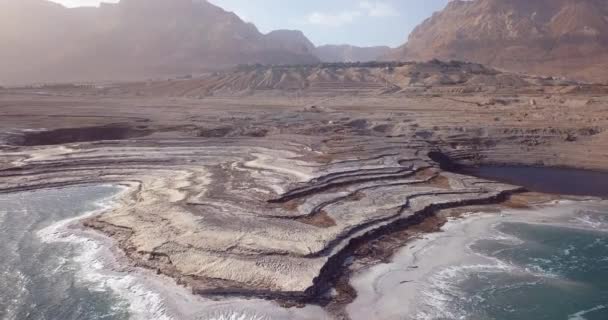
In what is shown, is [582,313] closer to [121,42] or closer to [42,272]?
[42,272]

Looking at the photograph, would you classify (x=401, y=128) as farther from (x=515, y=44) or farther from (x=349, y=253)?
(x=515, y=44)

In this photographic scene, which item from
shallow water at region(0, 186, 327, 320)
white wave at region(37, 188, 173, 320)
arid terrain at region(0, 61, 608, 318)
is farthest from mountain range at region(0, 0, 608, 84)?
shallow water at region(0, 186, 327, 320)

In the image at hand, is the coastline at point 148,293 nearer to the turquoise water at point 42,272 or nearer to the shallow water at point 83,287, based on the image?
the shallow water at point 83,287

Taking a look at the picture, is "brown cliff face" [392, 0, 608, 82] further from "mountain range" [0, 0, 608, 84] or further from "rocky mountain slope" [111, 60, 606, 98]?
"rocky mountain slope" [111, 60, 606, 98]

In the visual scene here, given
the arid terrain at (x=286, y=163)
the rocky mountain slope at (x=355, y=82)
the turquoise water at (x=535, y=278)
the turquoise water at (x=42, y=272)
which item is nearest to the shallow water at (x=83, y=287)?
the turquoise water at (x=42, y=272)

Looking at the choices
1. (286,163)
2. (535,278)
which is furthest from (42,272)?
(535,278)

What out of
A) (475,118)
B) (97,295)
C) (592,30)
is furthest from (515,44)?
(97,295)
